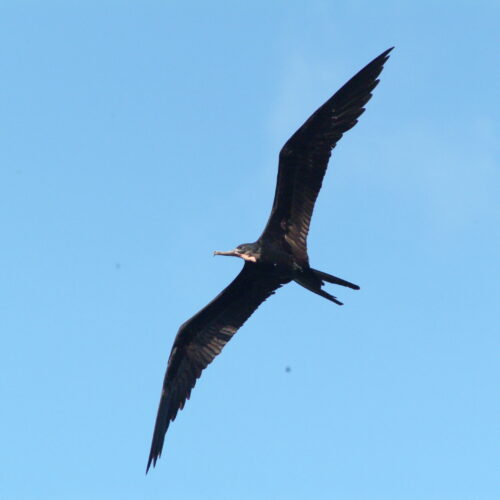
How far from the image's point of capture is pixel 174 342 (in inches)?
941

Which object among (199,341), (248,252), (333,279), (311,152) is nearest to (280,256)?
(248,252)

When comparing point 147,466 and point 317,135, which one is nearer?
point 317,135

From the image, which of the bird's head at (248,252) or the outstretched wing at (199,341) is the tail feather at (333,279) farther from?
the outstretched wing at (199,341)

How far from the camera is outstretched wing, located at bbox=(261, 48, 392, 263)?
68.5 feet

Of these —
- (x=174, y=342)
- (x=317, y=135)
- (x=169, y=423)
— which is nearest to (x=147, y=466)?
(x=169, y=423)

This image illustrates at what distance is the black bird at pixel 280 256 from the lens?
21.0 metres

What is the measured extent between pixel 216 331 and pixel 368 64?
21.3ft

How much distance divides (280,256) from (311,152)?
2.12 metres

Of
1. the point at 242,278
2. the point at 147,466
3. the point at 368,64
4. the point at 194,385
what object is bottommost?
the point at 147,466

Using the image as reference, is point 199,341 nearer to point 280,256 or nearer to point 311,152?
point 280,256

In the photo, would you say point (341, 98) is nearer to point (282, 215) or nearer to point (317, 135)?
point (317, 135)

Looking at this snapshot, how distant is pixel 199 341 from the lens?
2400 cm

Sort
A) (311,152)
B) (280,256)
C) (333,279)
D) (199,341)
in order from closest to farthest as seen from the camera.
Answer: (311,152) → (333,279) → (280,256) → (199,341)

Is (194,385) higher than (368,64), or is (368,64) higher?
(368,64)
